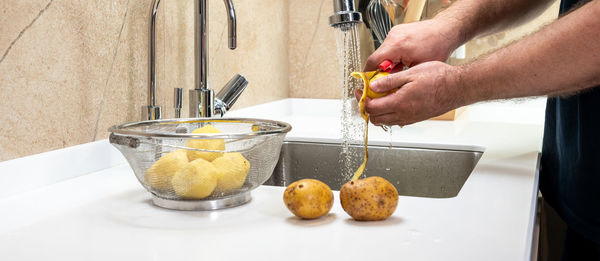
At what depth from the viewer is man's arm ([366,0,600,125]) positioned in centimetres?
78

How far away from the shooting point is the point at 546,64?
81 cm

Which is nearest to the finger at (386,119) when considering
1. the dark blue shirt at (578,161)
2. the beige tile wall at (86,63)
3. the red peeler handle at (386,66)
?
the red peeler handle at (386,66)

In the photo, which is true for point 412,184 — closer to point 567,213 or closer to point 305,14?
point 567,213

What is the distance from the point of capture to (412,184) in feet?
4.52

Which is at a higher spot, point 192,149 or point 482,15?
point 482,15

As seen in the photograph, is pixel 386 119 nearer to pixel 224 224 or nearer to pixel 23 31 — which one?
pixel 224 224

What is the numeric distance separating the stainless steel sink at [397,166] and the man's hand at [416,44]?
0.81 feet

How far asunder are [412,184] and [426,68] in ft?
1.64

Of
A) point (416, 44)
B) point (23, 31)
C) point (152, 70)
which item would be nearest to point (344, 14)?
point (416, 44)

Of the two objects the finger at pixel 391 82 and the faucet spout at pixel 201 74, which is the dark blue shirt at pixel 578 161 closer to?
the finger at pixel 391 82

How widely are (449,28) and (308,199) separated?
644 mm

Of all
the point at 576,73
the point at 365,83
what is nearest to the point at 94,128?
the point at 365,83

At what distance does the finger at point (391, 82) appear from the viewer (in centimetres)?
94

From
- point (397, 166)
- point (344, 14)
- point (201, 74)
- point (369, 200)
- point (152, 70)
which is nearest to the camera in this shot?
point (369, 200)
